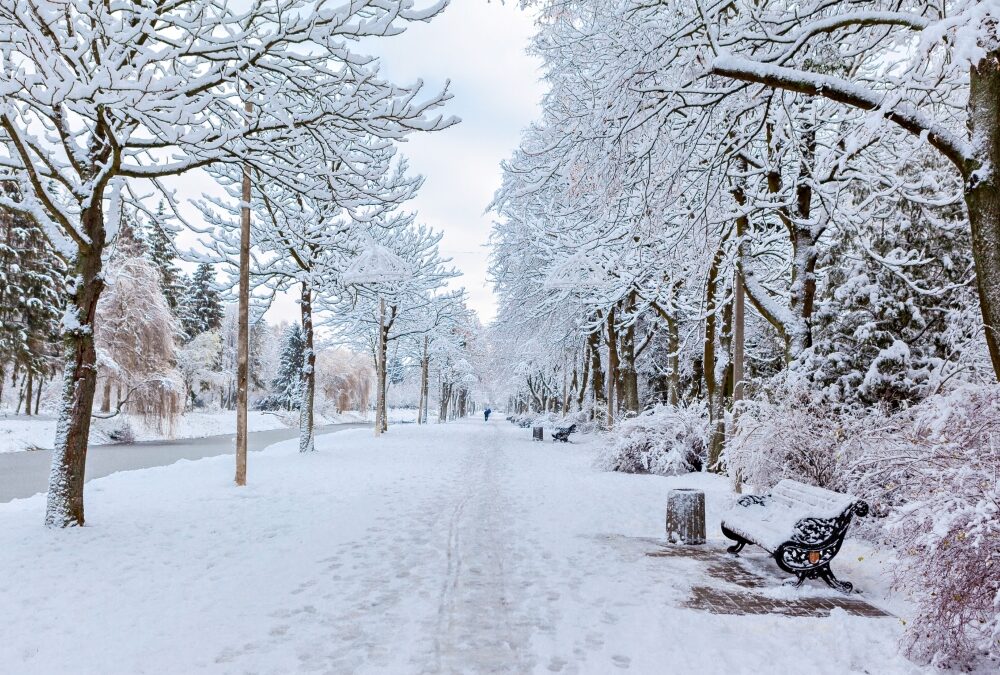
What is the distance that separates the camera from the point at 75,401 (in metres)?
7.33

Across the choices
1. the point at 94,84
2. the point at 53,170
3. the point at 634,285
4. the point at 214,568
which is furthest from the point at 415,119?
the point at 634,285

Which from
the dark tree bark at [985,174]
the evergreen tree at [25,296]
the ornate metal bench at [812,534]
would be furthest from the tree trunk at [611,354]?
the evergreen tree at [25,296]

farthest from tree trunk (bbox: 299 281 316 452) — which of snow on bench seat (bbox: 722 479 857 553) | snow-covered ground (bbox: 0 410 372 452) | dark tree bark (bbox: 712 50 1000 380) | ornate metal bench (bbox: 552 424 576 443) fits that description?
dark tree bark (bbox: 712 50 1000 380)

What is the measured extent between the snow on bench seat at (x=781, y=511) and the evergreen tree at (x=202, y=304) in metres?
46.1

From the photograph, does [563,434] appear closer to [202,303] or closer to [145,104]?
[145,104]

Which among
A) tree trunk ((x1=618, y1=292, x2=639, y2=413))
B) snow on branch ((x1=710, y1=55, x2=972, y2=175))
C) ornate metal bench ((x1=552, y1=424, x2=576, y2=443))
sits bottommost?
ornate metal bench ((x1=552, y1=424, x2=576, y2=443))

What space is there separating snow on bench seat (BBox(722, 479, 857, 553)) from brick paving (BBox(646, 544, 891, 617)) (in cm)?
34

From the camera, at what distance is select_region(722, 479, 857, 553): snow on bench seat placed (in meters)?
5.88

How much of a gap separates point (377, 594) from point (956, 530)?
4242mm

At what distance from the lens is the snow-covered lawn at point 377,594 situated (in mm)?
4004

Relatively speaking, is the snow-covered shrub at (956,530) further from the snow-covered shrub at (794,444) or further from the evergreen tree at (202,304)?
the evergreen tree at (202,304)

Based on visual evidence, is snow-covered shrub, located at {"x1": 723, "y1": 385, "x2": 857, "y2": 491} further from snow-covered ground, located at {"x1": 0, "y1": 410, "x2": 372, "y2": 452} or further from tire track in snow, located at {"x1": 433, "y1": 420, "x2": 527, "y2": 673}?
snow-covered ground, located at {"x1": 0, "y1": 410, "x2": 372, "y2": 452}

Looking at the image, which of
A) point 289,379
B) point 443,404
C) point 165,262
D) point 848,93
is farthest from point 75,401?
point 289,379

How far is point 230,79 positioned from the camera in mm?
6797
